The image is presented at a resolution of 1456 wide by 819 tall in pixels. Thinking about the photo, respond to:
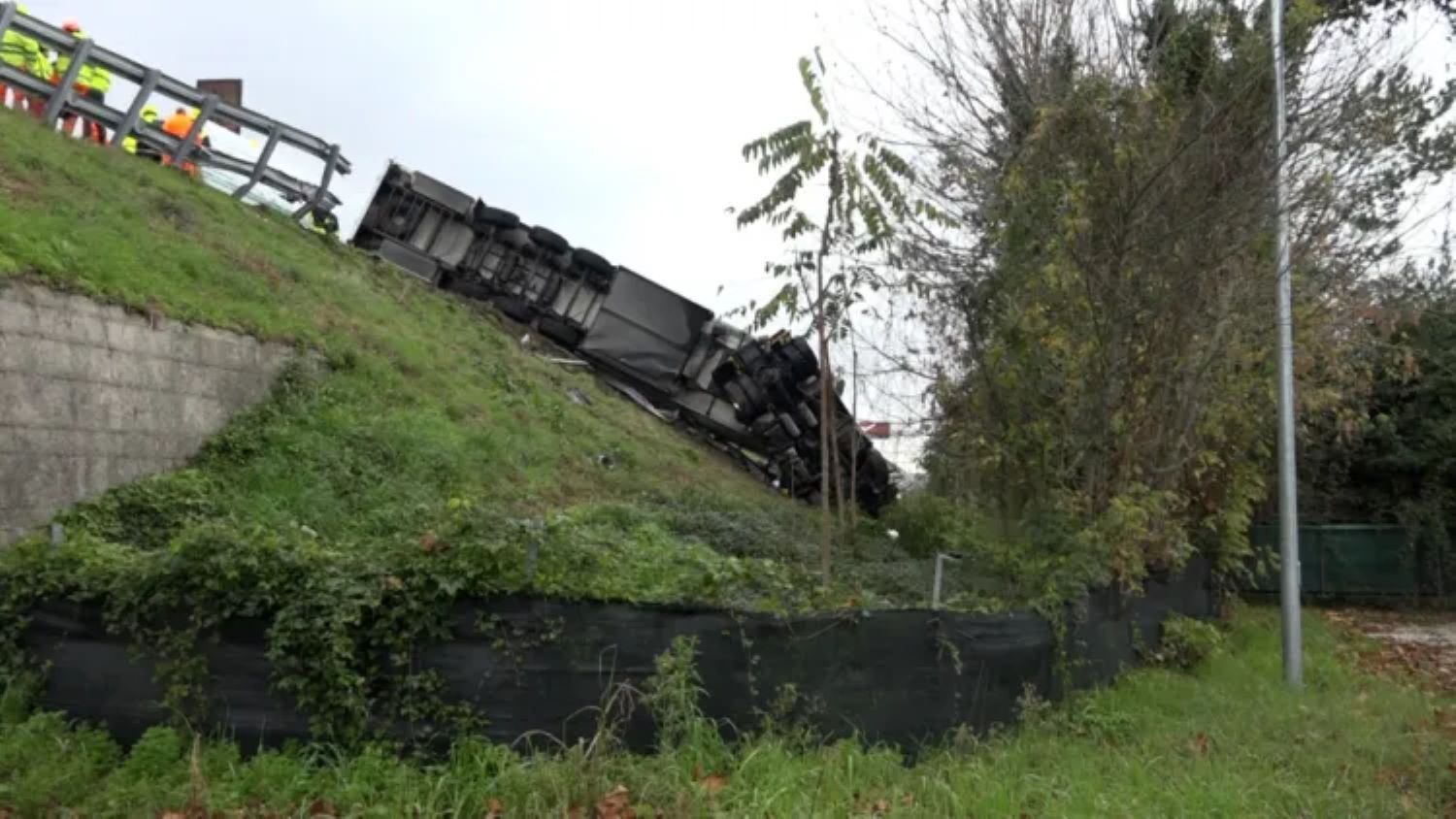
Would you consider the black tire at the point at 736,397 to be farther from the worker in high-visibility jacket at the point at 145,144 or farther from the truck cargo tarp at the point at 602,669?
the truck cargo tarp at the point at 602,669

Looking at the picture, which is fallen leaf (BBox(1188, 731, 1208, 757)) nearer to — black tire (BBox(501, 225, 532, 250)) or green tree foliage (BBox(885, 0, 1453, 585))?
green tree foliage (BBox(885, 0, 1453, 585))

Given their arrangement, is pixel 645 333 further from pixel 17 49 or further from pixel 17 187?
pixel 17 187

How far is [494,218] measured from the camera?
790 inches

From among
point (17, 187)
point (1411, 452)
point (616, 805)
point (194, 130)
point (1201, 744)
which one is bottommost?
point (616, 805)

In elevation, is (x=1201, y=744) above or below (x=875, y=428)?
below

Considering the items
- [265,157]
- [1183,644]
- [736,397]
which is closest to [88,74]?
[265,157]

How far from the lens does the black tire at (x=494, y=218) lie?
20.0 meters

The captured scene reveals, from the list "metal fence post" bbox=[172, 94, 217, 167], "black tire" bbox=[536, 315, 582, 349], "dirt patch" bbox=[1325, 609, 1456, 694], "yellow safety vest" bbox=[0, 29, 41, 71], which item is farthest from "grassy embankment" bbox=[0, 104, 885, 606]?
"dirt patch" bbox=[1325, 609, 1456, 694]

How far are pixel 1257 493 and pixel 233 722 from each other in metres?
10.9

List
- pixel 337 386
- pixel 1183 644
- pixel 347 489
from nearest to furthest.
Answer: pixel 347 489
pixel 1183 644
pixel 337 386

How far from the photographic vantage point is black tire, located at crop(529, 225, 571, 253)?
20.0 meters

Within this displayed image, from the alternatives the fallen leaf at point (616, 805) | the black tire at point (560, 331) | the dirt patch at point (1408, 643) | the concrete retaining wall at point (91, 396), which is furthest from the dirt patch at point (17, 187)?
the dirt patch at point (1408, 643)

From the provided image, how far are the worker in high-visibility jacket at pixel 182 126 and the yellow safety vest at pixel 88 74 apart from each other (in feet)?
3.42

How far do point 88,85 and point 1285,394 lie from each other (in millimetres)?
14119
